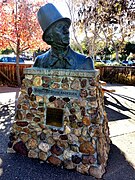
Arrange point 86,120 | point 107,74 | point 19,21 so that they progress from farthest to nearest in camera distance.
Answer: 1. point 107,74
2. point 19,21
3. point 86,120

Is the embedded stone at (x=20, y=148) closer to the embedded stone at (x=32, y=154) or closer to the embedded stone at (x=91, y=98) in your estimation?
the embedded stone at (x=32, y=154)

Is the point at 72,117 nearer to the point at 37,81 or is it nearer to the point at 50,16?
the point at 37,81

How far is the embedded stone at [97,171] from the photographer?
276cm

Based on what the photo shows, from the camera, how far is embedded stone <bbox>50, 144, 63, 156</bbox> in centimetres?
302

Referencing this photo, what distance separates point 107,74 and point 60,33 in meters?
10.5

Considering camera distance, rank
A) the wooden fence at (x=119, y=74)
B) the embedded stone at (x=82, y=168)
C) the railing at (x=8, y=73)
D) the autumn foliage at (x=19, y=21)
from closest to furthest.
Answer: the embedded stone at (x=82, y=168)
the autumn foliage at (x=19, y=21)
the railing at (x=8, y=73)
the wooden fence at (x=119, y=74)

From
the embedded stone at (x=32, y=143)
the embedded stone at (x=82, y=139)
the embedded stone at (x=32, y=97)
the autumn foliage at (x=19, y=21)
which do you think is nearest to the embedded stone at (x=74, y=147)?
the embedded stone at (x=82, y=139)

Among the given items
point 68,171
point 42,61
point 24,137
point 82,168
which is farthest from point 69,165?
point 42,61

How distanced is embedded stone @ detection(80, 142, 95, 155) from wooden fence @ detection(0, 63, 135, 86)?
791cm

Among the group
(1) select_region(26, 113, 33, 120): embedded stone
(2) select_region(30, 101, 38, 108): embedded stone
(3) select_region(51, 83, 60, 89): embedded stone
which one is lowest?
(1) select_region(26, 113, 33, 120): embedded stone

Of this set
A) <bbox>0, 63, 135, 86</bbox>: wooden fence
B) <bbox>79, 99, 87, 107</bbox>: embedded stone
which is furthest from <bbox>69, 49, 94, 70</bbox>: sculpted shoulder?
<bbox>0, 63, 135, 86</bbox>: wooden fence

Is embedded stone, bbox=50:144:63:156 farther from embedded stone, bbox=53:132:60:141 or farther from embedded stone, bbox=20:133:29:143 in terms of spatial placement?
embedded stone, bbox=20:133:29:143

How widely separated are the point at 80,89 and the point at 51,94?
452 millimetres

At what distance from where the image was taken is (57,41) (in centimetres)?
290
